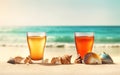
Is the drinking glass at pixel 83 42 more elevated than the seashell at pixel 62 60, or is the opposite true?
the drinking glass at pixel 83 42

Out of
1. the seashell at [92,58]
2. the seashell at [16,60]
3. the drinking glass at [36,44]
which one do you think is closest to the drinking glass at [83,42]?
the seashell at [92,58]

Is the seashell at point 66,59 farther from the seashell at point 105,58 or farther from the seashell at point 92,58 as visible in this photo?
the seashell at point 105,58

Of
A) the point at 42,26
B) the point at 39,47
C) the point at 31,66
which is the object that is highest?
the point at 42,26

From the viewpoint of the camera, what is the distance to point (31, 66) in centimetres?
162

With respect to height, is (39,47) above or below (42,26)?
below

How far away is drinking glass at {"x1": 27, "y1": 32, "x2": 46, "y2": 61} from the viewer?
1.64m

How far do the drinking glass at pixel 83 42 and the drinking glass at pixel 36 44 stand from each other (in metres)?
0.21

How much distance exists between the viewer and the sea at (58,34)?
1693 mm

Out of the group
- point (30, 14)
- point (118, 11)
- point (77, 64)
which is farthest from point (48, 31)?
point (118, 11)

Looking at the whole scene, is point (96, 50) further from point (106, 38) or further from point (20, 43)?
point (20, 43)

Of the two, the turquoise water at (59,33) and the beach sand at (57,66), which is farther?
the turquoise water at (59,33)

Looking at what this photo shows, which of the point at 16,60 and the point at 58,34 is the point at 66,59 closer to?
the point at 58,34

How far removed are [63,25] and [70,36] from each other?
0.27 ft

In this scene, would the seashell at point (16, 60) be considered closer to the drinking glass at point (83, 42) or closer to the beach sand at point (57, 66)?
the beach sand at point (57, 66)
